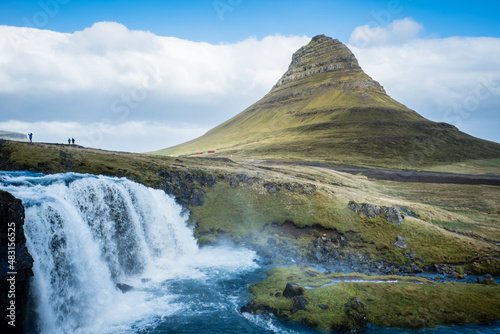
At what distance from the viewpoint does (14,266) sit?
22453 mm

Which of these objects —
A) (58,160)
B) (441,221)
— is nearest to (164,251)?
(58,160)

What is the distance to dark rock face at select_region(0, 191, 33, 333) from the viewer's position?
2181 centimetres

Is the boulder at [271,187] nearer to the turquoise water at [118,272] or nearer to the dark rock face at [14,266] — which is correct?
the turquoise water at [118,272]

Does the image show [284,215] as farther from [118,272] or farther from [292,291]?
[118,272]

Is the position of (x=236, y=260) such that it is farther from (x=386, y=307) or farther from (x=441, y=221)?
A: (x=441, y=221)

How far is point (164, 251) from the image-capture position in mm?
47344

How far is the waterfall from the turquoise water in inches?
3.9

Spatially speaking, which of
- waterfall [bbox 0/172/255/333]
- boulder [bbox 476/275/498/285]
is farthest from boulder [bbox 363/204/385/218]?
waterfall [bbox 0/172/255/333]

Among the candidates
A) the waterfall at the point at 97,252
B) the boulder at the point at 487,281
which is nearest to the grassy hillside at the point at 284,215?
the boulder at the point at 487,281

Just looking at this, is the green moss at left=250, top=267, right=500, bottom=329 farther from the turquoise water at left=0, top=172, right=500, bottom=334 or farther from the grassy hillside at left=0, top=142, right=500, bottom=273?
the grassy hillside at left=0, top=142, right=500, bottom=273

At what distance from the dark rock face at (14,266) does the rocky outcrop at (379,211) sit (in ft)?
176

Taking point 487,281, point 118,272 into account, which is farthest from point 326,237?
point 118,272

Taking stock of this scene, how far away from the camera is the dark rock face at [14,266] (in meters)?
21.8

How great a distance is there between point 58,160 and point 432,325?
58522 mm
